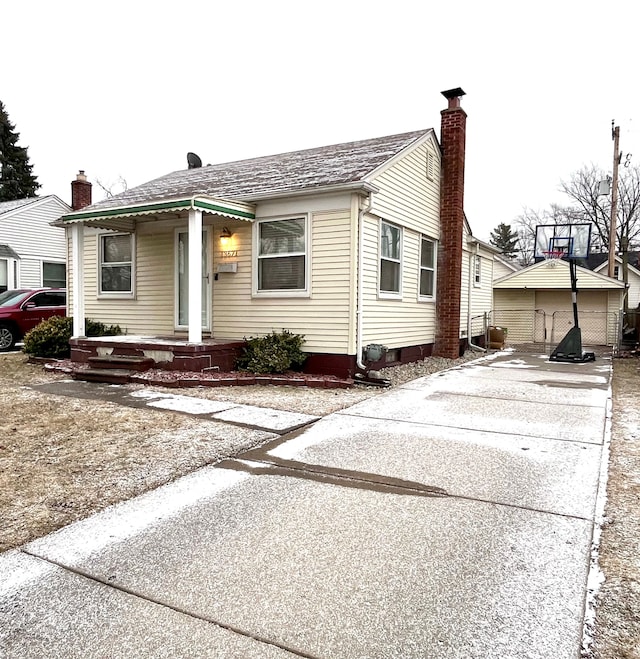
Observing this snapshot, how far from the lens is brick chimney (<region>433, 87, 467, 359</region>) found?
11.6 m

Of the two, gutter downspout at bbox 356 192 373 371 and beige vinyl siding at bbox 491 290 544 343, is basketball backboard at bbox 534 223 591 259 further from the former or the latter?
gutter downspout at bbox 356 192 373 371

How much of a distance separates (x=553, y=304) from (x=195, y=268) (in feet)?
53.7

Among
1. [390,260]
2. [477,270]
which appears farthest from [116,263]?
[477,270]

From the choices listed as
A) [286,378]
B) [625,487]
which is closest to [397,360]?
[286,378]

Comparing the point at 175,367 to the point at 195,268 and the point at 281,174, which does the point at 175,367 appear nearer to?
the point at 195,268

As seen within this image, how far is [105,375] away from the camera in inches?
310

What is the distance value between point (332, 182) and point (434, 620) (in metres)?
7.14

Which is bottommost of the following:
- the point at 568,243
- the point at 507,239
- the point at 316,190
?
the point at 568,243

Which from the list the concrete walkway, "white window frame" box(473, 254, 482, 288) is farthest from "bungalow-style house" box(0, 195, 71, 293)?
the concrete walkway

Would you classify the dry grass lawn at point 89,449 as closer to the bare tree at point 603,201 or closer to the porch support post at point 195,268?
the porch support post at point 195,268

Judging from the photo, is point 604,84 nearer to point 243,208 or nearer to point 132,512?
point 243,208

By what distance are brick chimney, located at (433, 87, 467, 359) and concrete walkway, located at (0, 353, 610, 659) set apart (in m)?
7.54

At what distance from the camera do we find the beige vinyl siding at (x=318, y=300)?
833 centimetres

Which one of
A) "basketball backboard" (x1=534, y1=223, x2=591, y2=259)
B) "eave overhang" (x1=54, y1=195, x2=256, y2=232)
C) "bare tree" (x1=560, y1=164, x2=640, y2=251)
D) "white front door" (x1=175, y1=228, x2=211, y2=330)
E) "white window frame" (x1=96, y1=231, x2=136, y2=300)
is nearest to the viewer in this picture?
"eave overhang" (x1=54, y1=195, x2=256, y2=232)
